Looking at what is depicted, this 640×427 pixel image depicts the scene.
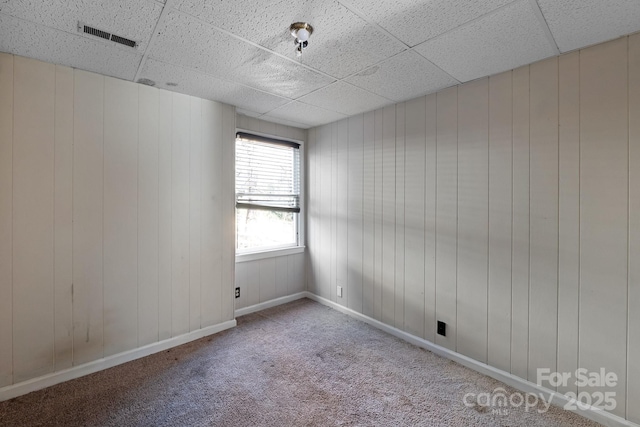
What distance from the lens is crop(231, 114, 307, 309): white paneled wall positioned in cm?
335

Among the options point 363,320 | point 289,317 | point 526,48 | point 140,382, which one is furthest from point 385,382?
point 526,48

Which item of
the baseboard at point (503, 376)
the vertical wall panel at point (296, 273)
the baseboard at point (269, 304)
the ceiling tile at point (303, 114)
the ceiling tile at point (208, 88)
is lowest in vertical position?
the baseboard at point (503, 376)

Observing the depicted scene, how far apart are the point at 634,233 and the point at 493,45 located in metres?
1.38

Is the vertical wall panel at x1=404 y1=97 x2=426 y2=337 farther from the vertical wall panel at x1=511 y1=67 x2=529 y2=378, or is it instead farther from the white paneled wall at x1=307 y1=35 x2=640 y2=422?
the vertical wall panel at x1=511 y1=67 x2=529 y2=378

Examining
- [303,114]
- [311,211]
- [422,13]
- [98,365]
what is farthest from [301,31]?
[98,365]

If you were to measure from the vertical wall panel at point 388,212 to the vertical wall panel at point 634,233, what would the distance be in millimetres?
1607

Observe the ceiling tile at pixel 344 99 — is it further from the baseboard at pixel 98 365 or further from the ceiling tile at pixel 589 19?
the baseboard at pixel 98 365

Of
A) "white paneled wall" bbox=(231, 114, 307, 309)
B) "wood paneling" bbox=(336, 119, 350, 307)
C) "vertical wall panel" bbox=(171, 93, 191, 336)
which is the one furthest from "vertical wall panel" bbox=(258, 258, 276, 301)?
"vertical wall panel" bbox=(171, 93, 191, 336)

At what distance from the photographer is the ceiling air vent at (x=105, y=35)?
1.62 metres

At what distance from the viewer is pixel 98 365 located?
7.35 feet

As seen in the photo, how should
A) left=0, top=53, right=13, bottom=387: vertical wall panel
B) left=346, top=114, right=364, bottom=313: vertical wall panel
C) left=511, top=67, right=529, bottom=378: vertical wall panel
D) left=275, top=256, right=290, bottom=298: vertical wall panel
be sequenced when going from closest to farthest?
left=0, top=53, right=13, bottom=387: vertical wall panel
left=511, top=67, right=529, bottom=378: vertical wall panel
left=346, top=114, right=364, bottom=313: vertical wall panel
left=275, top=256, right=290, bottom=298: vertical wall panel

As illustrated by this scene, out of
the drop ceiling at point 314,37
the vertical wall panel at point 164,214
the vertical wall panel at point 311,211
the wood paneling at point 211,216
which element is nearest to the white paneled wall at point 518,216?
the drop ceiling at point 314,37

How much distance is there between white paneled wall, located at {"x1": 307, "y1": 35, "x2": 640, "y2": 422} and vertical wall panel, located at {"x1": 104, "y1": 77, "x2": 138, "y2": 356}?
2177 mm

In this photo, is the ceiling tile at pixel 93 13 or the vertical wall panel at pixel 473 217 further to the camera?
the vertical wall panel at pixel 473 217
